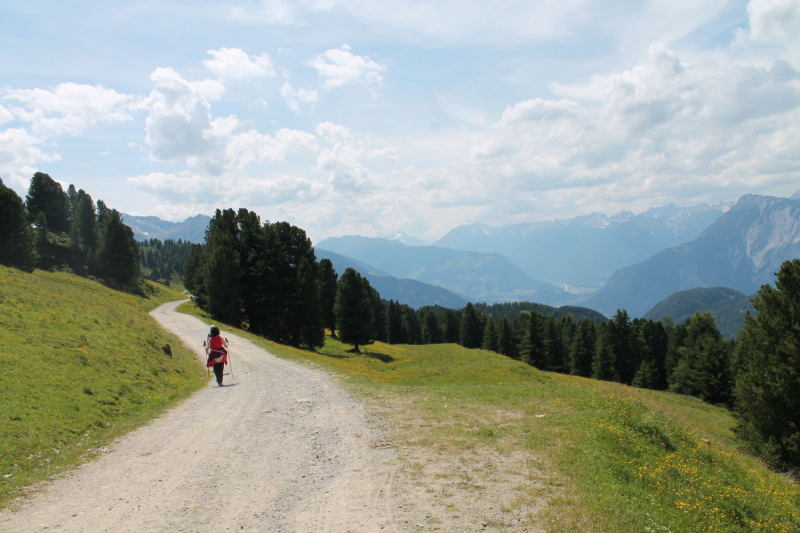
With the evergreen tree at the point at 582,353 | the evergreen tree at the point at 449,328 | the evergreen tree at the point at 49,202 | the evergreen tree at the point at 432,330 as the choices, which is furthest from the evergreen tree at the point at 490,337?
the evergreen tree at the point at 49,202

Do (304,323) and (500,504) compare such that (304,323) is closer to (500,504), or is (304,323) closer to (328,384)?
(328,384)

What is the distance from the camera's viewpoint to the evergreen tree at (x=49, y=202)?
102 m

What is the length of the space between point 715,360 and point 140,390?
7892 centimetres

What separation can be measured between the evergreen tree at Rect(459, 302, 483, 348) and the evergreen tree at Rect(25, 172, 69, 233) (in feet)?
386

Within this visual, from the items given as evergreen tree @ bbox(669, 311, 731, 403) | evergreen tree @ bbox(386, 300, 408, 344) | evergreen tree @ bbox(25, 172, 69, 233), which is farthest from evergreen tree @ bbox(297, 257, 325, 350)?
evergreen tree @ bbox(25, 172, 69, 233)

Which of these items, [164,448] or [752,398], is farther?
[752,398]

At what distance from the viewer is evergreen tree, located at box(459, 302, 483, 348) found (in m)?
109

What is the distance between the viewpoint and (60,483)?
8.03 m

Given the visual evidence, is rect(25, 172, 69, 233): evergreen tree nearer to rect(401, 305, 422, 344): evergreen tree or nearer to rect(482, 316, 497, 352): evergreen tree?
Answer: rect(401, 305, 422, 344): evergreen tree

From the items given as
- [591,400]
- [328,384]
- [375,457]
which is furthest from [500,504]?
[328,384]

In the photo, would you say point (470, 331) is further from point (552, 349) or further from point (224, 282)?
point (224, 282)

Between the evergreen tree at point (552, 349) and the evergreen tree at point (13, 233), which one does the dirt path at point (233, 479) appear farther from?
the evergreen tree at point (552, 349)

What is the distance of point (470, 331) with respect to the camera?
110 m

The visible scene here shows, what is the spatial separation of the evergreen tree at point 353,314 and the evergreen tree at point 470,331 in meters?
56.3
